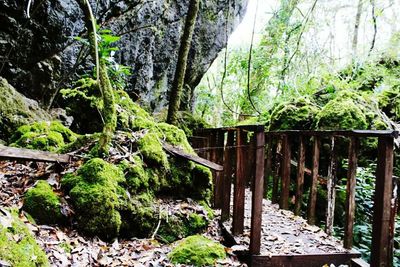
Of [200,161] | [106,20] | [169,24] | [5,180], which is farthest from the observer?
[169,24]

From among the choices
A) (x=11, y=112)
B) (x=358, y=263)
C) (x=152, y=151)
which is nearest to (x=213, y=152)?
(x=152, y=151)

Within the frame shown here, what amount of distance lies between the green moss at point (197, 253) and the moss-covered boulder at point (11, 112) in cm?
403

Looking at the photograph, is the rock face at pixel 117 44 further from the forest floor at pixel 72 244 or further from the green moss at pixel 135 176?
the green moss at pixel 135 176

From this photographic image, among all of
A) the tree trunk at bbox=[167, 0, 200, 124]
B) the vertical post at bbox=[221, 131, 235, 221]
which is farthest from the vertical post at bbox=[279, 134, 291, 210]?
the tree trunk at bbox=[167, 0, 200, 124]

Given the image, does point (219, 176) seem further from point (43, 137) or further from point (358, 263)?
point (43, 137)

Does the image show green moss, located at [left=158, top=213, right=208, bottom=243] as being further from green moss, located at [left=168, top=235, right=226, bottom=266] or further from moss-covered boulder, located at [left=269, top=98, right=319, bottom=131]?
moss-covered boulder, located at [left=269, top=98, right=319, bottom=131]

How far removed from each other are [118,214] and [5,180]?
1392 mm

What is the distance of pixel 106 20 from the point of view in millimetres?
8398

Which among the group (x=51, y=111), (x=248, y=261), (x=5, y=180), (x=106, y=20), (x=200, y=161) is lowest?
(x=248, y=261)

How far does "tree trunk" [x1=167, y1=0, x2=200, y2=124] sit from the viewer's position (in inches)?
293

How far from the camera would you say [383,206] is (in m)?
2.67

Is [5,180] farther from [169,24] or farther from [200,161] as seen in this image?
[169,24]

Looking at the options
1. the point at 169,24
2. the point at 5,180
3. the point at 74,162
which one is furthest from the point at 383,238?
the point at 169,24

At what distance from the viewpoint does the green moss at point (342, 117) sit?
618 cm
